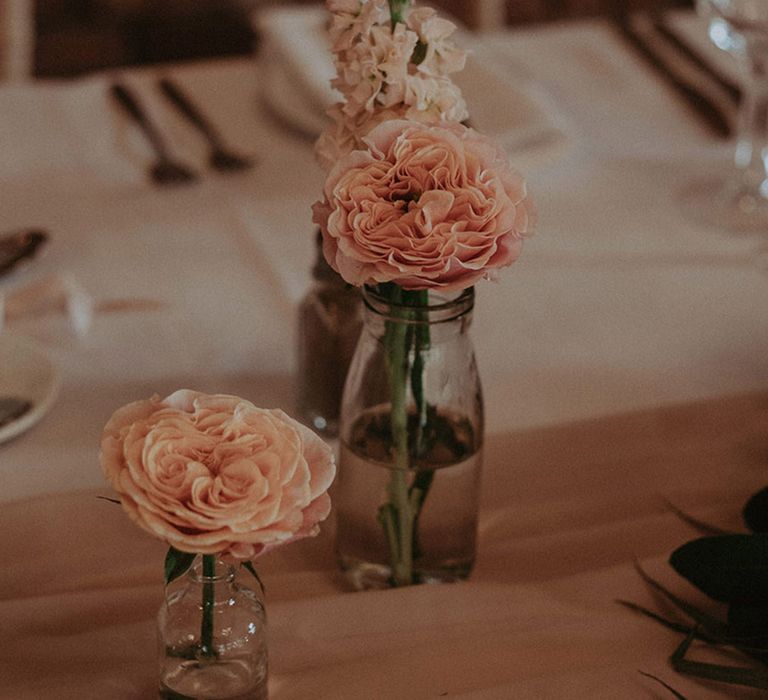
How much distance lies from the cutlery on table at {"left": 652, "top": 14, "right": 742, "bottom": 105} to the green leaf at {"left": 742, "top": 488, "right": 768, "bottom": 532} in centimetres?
75

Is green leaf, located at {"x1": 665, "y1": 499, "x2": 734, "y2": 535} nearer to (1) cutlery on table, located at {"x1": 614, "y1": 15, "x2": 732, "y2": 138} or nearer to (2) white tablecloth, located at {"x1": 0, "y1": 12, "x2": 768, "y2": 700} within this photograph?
(2) white tablecloth, located at {"x1": 0, "y1": 12, "x2": 768, "y2": 700}

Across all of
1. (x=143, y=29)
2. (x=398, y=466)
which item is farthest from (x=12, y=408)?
(x=143, y=29)

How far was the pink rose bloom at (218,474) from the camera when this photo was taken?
1.65ft

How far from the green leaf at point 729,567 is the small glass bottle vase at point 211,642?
0.26 meters

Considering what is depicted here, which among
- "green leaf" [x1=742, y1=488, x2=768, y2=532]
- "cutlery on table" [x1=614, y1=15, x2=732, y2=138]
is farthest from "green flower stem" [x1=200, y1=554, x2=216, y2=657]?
"cutlery on table" [x1=614, y1=15, x2=732, y2=138]

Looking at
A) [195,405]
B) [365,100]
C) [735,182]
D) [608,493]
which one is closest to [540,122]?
[735,182]

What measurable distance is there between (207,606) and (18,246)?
0.62 meters

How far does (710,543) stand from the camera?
0.71m

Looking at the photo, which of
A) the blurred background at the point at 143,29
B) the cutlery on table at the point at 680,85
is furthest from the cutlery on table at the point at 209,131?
the blurred background at the point at 143,29

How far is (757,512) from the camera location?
2.55ft

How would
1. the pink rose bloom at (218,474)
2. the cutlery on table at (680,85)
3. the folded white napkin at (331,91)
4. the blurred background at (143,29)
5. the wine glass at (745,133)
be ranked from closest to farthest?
the pink rose bloom at (218,474) → the wine glass at (745,133) → the folded white napkin at (331,91) → the cutlery on table at (680,85) → the blurred background at (143,29)

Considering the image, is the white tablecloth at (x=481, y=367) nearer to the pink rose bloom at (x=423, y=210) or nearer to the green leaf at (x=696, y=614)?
the green leaf at (x=696, y=614)

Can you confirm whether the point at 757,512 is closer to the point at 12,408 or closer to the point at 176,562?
the point at 176,562

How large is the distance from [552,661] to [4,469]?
0.41 metres
